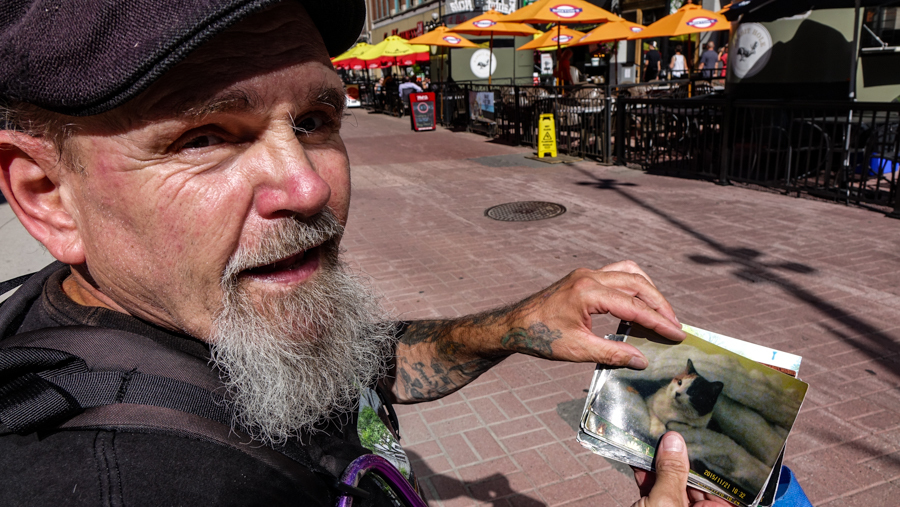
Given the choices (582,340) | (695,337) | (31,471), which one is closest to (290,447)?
(31,471)

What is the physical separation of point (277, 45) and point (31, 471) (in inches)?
33.1

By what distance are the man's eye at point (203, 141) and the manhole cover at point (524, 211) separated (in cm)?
687

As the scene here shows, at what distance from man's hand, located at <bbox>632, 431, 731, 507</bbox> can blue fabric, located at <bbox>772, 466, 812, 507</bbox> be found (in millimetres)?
196

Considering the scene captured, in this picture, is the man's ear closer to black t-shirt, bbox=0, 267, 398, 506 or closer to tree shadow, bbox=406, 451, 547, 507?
black t-shirt, bbox=0, 267, 398, 506

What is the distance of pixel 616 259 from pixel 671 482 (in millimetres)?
5070

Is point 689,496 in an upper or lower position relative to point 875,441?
upper

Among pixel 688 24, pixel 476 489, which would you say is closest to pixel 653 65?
pixel 688 24

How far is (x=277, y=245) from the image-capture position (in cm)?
121

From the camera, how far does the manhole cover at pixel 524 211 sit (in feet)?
26.4

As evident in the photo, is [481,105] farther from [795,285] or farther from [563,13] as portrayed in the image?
[795,285]

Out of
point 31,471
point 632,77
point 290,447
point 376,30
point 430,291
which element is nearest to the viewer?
point 31,471

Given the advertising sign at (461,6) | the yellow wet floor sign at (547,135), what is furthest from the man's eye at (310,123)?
the advertising sign at (461,6)

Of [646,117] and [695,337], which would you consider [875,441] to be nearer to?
[695,337]

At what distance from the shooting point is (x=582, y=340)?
1501 mm
